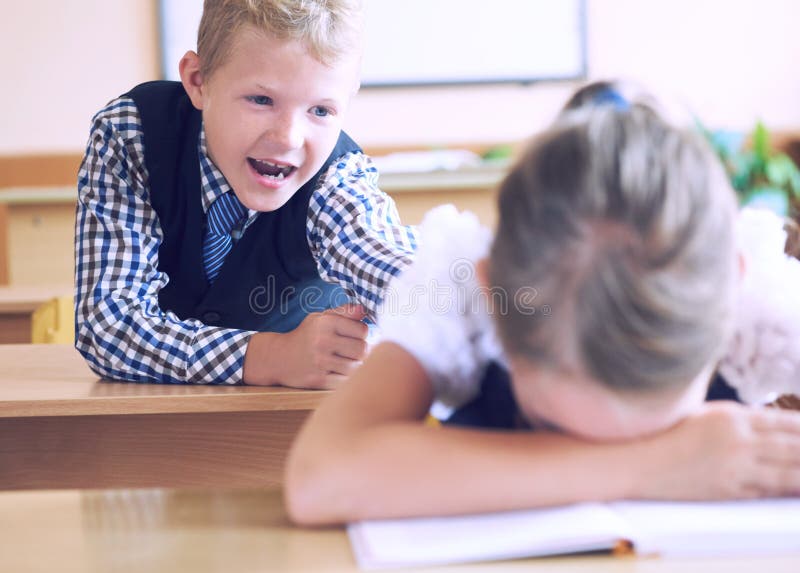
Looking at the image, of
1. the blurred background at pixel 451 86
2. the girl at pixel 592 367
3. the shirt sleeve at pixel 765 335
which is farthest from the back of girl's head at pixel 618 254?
the blurred background at pixel 451 86

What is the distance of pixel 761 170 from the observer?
4.10 metres

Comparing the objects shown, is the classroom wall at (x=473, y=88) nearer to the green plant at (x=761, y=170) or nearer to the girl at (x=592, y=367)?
the green plant at (x=761, y=170)

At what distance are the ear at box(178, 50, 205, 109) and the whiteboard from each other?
10.3 feet

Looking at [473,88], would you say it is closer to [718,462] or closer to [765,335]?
[765,335]

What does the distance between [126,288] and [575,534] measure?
884 mm

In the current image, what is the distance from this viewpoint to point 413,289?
85 cm

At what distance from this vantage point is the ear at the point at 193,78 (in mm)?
1481

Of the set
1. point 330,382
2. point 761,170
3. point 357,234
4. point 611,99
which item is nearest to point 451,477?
point 611,99

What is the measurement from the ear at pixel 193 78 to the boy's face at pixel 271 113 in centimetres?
1

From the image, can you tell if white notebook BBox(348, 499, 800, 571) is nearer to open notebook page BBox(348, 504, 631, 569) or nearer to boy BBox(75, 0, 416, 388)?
open notebook page BBox(348, 504, 631, 569)

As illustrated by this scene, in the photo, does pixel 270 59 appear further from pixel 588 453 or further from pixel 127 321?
pixel 588 453

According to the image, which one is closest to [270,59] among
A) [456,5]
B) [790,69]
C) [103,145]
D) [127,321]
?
[103,145]

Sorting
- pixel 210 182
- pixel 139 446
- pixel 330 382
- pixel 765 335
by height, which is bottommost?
pixel 139 446

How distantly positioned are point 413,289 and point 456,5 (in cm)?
402
